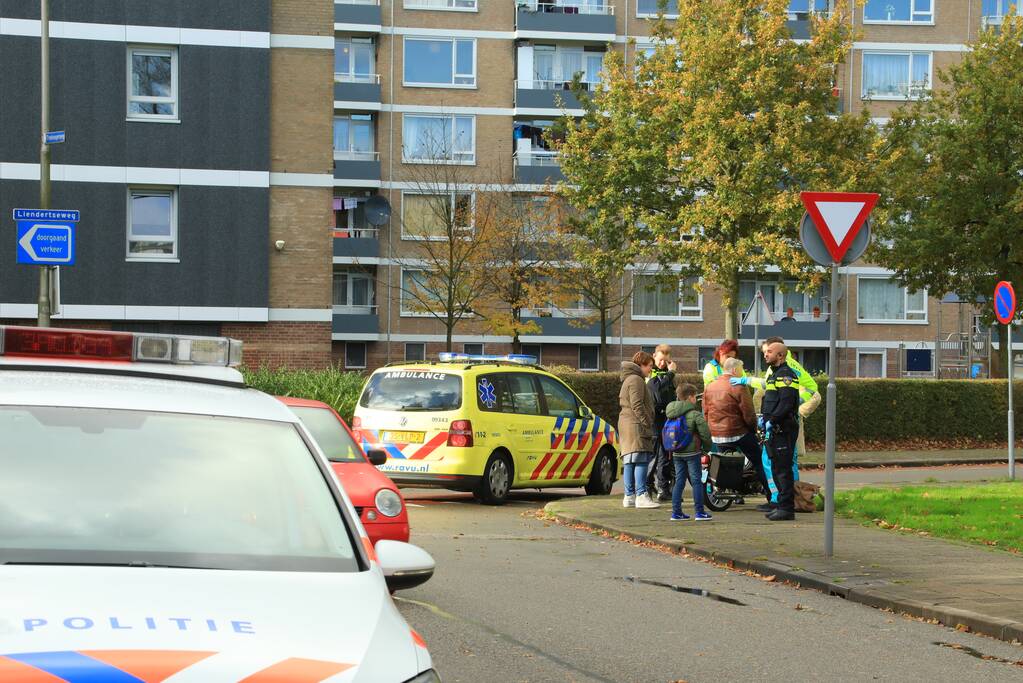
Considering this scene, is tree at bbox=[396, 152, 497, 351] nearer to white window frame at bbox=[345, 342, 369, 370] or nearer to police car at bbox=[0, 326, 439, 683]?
white window frame at bbox=[345, 342, 369, 370]

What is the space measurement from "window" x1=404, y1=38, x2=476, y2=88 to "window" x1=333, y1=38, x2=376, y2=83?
149 centimetres

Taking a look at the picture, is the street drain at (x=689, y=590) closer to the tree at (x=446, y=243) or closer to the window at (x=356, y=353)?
the tree at (x=446, y=243)

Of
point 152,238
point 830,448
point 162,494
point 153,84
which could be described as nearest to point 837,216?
point 830,448

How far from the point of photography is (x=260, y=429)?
15.2 feet

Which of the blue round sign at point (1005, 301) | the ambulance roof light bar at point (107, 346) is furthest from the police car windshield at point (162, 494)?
the blue round sign at point (1005, 301)

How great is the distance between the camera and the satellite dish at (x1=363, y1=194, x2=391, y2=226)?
56.4 m

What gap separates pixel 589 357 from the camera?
60281mm

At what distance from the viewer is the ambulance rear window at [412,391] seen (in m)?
18.5

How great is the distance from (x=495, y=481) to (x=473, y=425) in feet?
2.86

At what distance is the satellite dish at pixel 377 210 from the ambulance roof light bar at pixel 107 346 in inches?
2019

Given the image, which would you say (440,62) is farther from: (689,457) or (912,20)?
(689,457)

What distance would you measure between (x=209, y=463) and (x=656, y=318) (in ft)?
184

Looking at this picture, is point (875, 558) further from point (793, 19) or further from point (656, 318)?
point (793, 19)

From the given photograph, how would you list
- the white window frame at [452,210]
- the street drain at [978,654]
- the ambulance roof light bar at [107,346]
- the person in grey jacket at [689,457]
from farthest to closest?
the white window frame at [452,210] < the person in grey jacket at [689,457] < the street drain at [978,654] < the ambulance roof light bar at [107,346]
